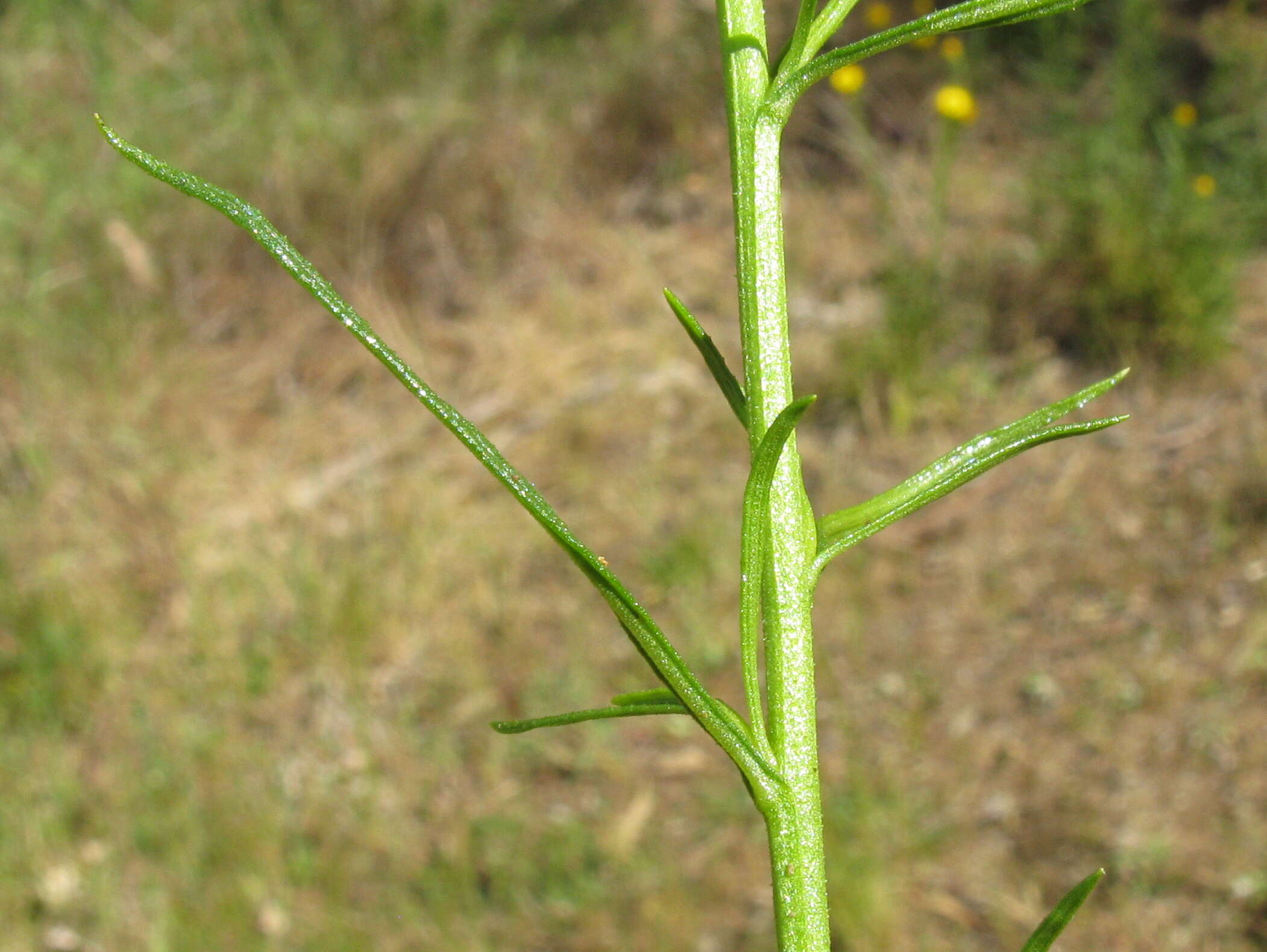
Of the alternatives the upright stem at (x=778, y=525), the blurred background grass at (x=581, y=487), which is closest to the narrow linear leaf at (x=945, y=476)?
the upright stem at (x=778, y=525)

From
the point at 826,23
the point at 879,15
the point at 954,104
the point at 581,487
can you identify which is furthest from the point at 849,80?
the point at 826,23

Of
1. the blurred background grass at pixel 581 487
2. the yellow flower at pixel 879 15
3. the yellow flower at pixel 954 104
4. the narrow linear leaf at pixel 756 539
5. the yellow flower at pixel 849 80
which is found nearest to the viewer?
the narrow linear leaf at pixel 756 539

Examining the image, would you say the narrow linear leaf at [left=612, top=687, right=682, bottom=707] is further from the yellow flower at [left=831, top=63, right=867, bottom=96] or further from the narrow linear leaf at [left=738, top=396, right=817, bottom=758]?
the yellow flower at [left=831, top=63, right=867, bottom=96]

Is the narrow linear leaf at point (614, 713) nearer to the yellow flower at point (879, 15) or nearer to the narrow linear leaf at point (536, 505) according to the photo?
the narrow linear leaf at point (536, 505)

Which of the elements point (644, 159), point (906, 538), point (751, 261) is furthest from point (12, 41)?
point (751, 261)

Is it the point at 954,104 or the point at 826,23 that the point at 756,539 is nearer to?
the point at 826,23

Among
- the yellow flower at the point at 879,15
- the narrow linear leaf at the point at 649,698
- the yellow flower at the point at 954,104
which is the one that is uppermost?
the narrow linear leaf at the point at 649,698
